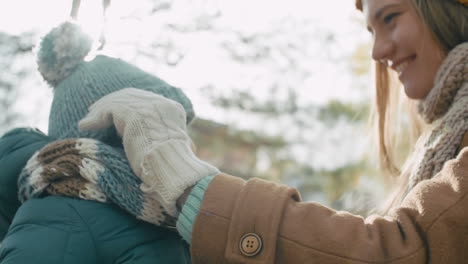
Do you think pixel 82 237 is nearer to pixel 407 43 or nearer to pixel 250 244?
pixel 250 244

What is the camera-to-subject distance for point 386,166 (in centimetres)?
192

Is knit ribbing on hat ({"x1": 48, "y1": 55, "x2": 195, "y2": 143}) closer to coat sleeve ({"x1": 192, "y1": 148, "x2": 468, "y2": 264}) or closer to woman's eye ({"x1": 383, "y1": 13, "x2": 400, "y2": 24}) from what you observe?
coat sleeve ({"x1": 192, "y1": 148, "x2": 468, "y2": 264})

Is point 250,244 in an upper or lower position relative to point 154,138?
lower

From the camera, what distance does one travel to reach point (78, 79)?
1.38 metres

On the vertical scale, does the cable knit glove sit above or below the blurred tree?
above

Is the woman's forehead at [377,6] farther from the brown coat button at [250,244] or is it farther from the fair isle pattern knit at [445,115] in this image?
the brown coat button at [250,244]

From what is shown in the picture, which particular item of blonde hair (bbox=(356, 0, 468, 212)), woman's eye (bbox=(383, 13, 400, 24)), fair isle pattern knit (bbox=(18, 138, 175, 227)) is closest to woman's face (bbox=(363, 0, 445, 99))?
woman's eye (bbox=(383, 13, 400, 24))

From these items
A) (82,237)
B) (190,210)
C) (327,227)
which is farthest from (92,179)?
(327,227)

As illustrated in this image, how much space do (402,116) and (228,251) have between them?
1.14 m

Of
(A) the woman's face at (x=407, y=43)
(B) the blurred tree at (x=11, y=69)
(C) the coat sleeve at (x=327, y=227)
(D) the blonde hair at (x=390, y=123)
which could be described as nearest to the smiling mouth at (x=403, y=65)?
(A) the woman's face at (x=407, y=43)

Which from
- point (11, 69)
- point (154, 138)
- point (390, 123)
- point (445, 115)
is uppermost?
point (154, 138)

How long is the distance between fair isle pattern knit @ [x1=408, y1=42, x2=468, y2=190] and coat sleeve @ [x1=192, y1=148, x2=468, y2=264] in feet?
0.81

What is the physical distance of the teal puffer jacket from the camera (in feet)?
3.57

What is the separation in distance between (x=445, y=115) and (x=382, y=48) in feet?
1.12
